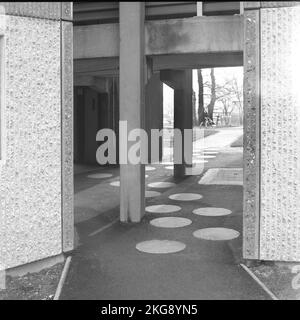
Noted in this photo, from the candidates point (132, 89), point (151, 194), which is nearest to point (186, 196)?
point (151, 194)

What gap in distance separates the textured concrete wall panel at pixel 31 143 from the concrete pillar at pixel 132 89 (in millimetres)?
2439

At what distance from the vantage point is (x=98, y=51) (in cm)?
827

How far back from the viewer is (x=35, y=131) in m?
5.65

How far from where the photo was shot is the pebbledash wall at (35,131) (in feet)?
17.8

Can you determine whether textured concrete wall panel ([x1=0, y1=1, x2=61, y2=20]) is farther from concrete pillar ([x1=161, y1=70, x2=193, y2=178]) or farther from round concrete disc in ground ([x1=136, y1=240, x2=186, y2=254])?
concrete pillar ([x1=161, y1=70, x2=193, y2=178])

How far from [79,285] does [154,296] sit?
985mm

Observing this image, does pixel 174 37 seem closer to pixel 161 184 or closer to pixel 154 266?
pixel 154 266

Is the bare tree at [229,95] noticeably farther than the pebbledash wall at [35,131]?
Yes

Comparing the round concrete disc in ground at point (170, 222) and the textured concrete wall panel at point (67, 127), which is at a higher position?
the textured concrete wall panel at point (67, 127)

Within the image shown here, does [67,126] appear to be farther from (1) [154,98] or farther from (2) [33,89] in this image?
(1) [154,98]

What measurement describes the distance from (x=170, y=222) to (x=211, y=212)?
124 cm

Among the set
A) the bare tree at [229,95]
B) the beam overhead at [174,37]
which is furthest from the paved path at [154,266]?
the bare tree at [229,95]

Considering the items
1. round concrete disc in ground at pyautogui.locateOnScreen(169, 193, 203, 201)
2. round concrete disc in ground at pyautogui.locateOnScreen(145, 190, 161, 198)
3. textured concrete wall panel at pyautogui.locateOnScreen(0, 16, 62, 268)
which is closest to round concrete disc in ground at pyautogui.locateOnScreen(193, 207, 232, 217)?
round concrete disc in ground at pyautogui.locateOnScreen(169, 193, 203, 201)

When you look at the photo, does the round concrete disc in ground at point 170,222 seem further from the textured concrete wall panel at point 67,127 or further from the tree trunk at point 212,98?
the tree trunk at point 212,98
